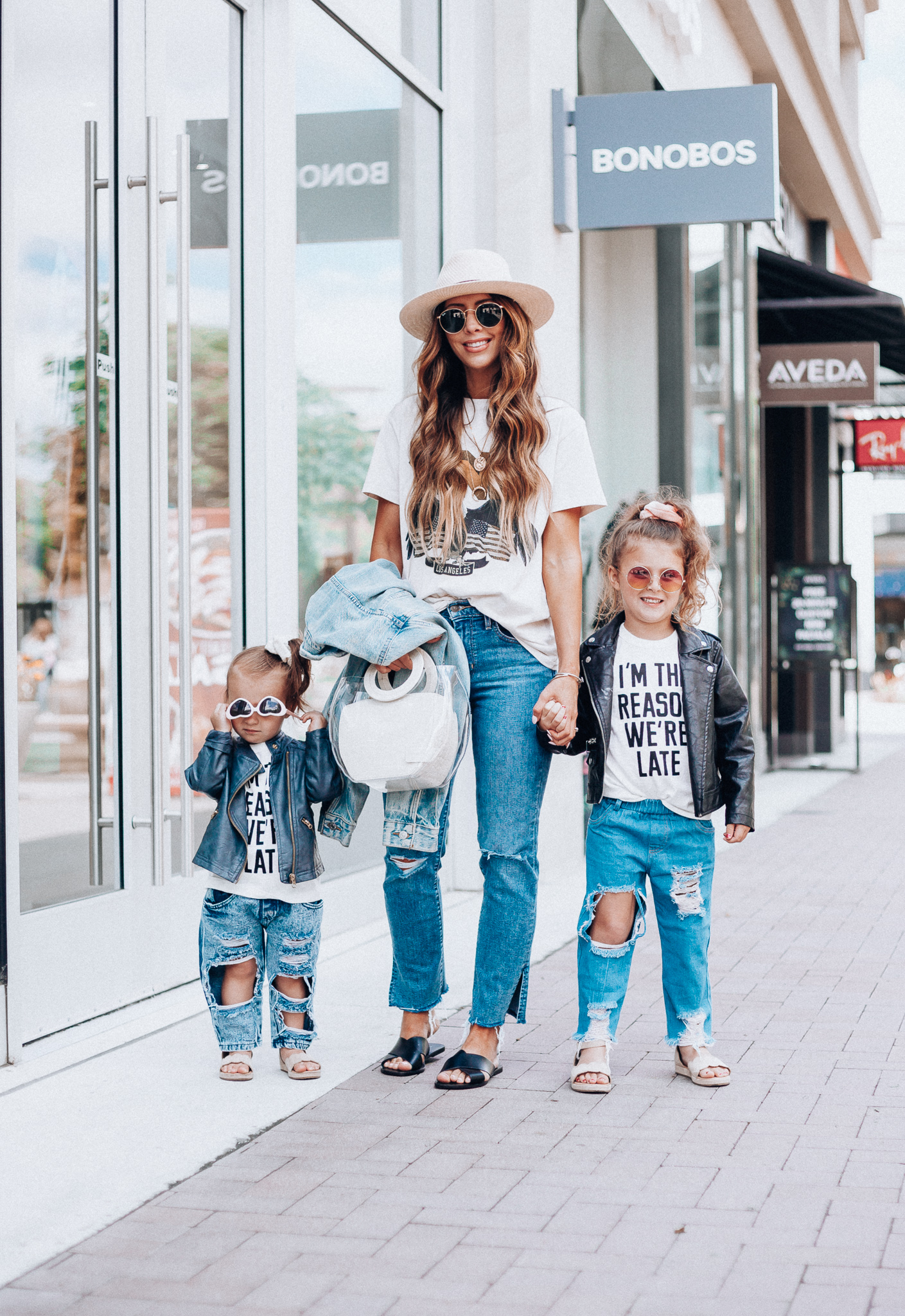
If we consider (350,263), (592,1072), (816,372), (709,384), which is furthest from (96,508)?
(816,372)

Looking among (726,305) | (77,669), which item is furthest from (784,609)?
(77,669)

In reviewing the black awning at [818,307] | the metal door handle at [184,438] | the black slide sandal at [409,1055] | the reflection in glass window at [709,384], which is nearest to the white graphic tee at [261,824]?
the metal door handle at [184,438]

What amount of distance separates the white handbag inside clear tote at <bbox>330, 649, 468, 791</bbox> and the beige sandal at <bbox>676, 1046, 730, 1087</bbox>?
1.00 meters

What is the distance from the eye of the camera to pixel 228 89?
17.7ft

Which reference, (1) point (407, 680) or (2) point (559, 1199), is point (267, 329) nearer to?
(1) point (407, 680)

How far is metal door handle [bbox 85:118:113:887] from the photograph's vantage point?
14.4ft

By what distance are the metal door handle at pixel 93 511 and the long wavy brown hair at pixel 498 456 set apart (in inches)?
42.3

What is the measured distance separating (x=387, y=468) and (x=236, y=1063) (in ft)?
5.20

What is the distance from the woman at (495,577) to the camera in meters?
3.85

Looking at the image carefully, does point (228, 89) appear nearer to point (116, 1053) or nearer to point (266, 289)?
point (266, 289)

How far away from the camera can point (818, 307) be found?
13445 mm

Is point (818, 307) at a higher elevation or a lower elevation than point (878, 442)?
higher

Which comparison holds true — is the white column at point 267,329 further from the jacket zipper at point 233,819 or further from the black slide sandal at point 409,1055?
the black slide sandal at point 409,1055

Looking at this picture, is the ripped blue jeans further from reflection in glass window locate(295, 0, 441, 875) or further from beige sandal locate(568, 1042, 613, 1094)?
reflection in glass window locate(295, 0, 441, 875)
